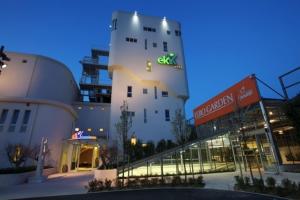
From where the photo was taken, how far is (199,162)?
1672 cm

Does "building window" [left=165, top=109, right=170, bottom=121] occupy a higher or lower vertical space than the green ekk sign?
lower

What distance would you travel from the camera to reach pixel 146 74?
30.0m

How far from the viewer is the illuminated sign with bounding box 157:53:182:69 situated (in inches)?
1244

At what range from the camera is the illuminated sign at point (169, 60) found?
104 feet

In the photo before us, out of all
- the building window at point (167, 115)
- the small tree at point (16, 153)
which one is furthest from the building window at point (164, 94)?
the small tree at point (16, 153)

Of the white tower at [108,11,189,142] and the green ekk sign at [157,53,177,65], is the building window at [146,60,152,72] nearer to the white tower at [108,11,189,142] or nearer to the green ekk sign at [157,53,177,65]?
the white tower at [108,11,189,142]

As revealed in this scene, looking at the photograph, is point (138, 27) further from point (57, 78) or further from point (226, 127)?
point (226, 127)

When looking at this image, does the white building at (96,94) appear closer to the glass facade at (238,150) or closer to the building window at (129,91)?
the building window at (129,91)

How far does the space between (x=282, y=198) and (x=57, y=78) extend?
2889 centimetres

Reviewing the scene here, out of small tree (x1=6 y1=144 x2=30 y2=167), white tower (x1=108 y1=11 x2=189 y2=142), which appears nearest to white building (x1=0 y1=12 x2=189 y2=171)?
white tower (x1=108 y1=11 x2=189 y2=142)

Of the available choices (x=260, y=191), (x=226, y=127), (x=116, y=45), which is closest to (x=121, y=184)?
(x=260, y=191)

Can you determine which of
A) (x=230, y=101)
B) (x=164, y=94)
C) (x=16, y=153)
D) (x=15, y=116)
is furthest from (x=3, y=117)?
(x=230, y=101)

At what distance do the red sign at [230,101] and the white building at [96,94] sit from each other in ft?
23.1

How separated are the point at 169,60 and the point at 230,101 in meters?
16.6
